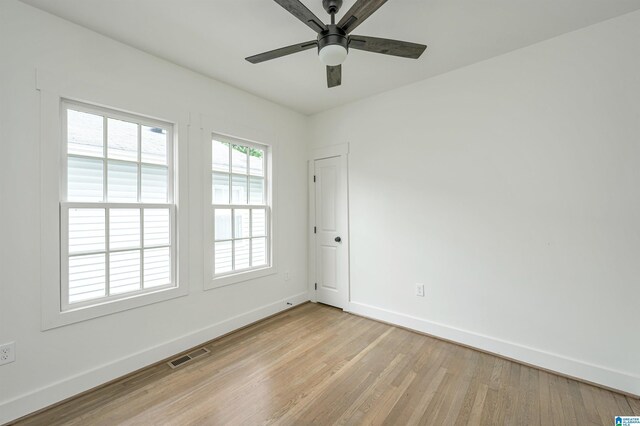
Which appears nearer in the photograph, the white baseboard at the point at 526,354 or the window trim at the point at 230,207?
the white baseboard at the point at 526,354

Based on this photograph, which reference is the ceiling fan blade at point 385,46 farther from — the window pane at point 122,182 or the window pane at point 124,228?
the window pane at point 124,228

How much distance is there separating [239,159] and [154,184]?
99cm

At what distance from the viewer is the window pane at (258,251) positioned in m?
3.35

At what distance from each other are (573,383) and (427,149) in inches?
91.6

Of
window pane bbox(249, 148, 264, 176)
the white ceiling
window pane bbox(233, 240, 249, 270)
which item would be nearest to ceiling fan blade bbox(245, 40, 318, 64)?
the white ceiling

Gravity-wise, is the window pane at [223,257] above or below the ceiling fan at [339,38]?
below

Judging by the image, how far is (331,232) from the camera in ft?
12.4

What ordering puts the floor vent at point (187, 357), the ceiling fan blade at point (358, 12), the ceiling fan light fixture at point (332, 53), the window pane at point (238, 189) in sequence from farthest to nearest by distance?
the window pane at point (238, 189) → the floor vent at point (187, 357) → the ceiling fan light fixture at point (332, 53) → the ceiling fan blade at point (358, 12)

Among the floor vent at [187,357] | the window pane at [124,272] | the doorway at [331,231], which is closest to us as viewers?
the window pane at [124,272]

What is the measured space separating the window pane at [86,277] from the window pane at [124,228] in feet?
0.48

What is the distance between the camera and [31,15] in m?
1.85

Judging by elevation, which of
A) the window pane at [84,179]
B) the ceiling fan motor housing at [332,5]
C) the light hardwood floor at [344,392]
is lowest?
the light hardwood floor at [344,392]

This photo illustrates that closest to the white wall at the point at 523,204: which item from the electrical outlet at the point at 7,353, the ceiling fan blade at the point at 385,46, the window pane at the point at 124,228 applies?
the ceiling fan blade at the point at 385,46

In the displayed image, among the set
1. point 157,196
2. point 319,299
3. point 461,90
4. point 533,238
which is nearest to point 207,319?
point 157,196
